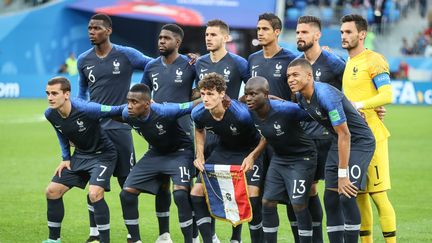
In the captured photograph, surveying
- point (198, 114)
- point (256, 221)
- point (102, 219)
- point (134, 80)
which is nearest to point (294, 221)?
point (256, 221)

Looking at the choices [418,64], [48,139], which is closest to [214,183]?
[48,139]

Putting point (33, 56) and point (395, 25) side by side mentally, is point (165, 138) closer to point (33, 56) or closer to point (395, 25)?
point (33, 56)

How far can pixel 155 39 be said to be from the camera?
1825 inches

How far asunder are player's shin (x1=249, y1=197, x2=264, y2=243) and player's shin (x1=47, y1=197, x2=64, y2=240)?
2.34 metres

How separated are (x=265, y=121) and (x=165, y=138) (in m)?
1.50

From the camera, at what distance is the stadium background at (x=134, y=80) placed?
13320 millimetres

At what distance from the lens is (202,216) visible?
411 inches

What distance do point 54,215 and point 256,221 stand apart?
96.8 inches

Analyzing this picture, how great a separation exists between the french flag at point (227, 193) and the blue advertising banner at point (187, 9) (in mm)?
32080

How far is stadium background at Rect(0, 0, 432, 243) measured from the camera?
1332cm

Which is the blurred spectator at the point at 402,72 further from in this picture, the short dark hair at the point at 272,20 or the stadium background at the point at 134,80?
the short dark hair at the point at 272,20

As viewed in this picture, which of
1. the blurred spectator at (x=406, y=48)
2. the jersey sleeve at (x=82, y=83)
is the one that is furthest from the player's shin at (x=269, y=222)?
the blurred spectator at (x=406, y=48)

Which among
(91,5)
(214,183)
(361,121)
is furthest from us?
(91,5)

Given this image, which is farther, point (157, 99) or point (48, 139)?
point (48, 139)
